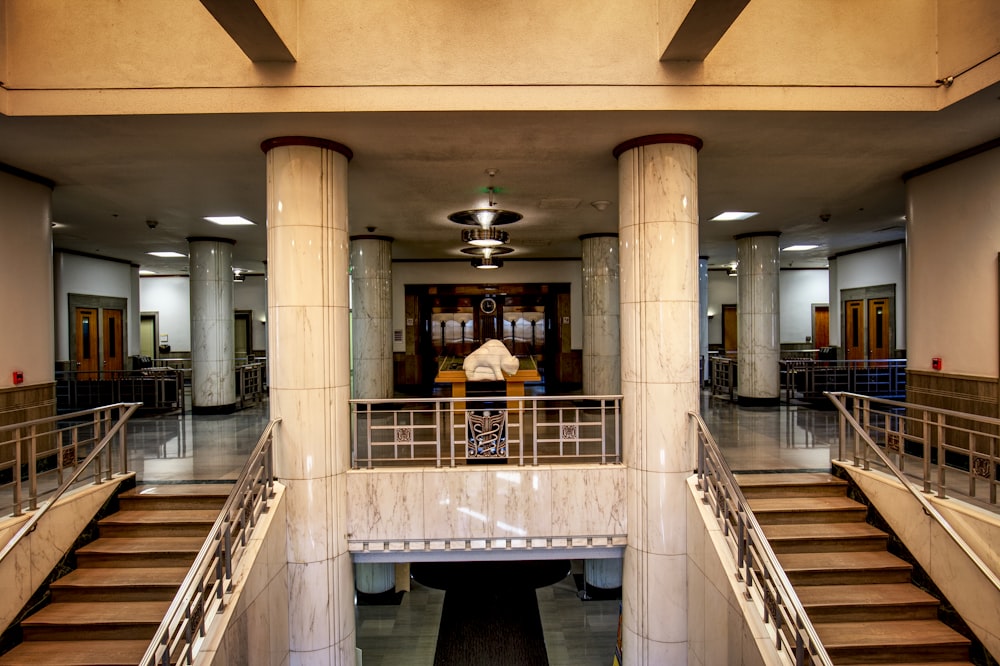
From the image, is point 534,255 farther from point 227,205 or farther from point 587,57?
point 587,57

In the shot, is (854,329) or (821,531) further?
(854,329)

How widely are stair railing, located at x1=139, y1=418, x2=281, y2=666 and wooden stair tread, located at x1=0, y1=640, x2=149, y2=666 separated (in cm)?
46

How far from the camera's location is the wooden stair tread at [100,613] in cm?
434

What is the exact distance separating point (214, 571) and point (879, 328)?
1416cm

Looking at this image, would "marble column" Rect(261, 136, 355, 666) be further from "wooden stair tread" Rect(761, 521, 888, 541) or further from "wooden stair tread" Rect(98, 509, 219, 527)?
"wooden stair tread" Rect(761, 521, 888, 541)

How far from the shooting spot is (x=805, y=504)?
5.44m

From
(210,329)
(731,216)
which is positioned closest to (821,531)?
(731,216)

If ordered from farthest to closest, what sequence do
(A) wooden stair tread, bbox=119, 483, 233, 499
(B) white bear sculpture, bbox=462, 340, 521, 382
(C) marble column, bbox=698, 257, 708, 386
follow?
(C) marble column, bbox=698, 257, 708, 386 < (B) white bear sculpture, bbox=462, 340, 521, 382 < (A) wooden stair tread, bbox=119, 483, 233, 499

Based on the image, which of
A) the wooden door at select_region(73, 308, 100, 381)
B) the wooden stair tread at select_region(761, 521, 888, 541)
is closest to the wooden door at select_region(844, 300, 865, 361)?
the wooden stair tread at select_region(761, 521, 888, 541)

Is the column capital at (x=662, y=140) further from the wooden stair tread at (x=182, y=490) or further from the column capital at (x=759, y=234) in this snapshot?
the column capital at (x=759, y=234)

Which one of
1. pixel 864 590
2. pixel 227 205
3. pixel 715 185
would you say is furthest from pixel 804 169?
pixel 227 205

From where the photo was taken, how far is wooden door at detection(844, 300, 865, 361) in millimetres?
13656

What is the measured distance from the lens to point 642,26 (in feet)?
15.5

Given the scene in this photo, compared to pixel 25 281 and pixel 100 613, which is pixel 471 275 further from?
pixel 100 613
